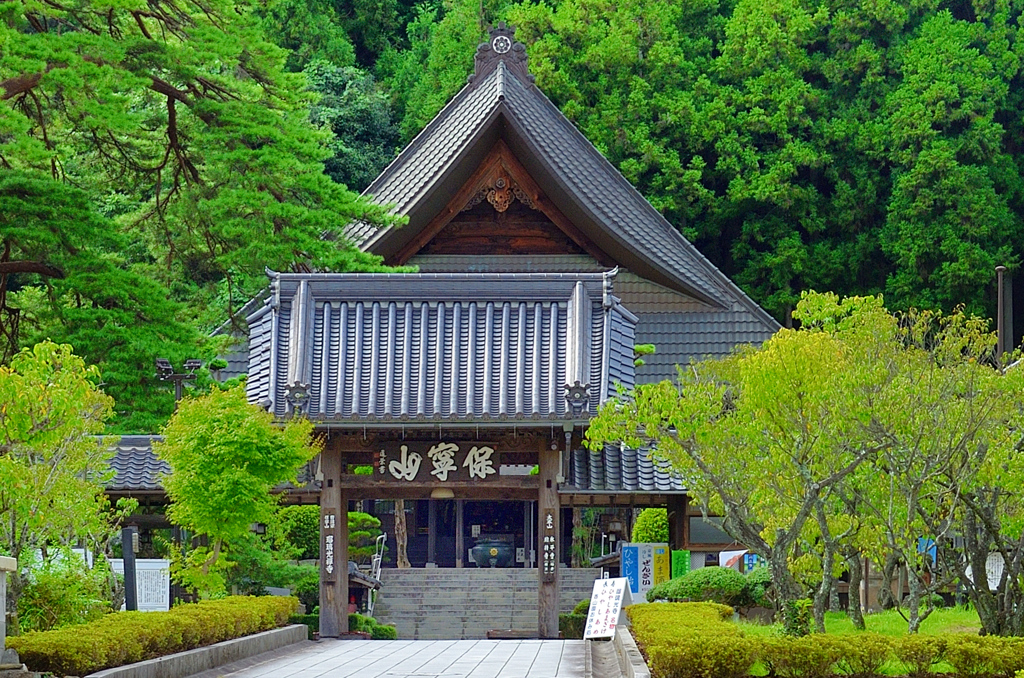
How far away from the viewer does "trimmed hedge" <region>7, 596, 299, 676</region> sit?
10.1m

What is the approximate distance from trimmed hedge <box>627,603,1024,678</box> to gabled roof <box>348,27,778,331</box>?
15157 millimetres

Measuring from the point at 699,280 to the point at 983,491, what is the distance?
13.6 metres

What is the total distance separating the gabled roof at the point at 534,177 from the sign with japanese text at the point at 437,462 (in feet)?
20.5

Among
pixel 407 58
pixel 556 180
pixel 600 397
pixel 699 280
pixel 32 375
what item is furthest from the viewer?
pixel 407 58

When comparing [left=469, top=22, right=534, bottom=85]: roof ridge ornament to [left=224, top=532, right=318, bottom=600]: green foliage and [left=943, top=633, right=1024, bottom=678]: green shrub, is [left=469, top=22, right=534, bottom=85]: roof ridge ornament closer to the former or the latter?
[left=224, top=532, right=318, bottom=600]: green foliage

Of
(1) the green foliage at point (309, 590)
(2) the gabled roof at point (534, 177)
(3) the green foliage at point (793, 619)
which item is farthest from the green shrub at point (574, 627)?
(3) the green foliage at point (793, 619)

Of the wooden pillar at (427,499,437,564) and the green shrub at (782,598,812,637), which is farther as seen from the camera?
the wooden pillar at (427,499,437,564)

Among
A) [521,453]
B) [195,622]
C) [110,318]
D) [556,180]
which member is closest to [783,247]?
[556,180]

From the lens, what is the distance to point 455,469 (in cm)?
1952

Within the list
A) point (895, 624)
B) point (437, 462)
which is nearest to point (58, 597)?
point (437, 462)

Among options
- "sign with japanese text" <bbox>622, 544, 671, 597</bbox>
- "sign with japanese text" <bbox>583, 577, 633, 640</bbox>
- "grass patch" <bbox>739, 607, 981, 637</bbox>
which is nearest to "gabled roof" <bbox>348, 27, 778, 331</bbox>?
"sign with japanese text" <bbox>622, 544, 671, 597</bbox>

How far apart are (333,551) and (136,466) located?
316 cm

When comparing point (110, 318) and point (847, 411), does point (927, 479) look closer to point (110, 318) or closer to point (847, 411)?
point (847, 411)

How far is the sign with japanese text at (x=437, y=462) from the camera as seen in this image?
19500 mm
